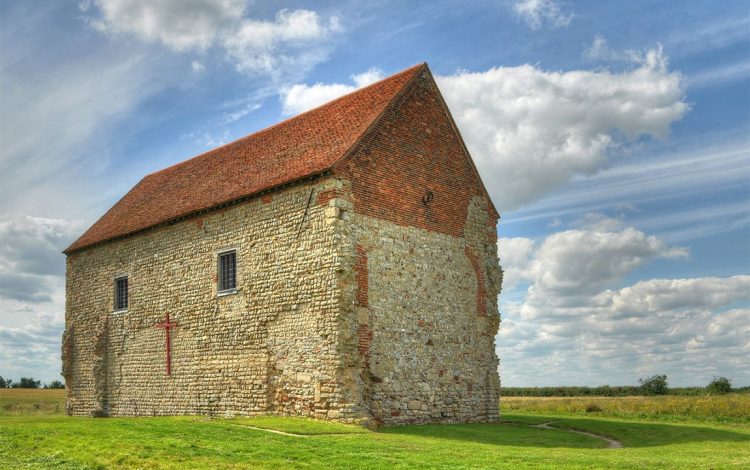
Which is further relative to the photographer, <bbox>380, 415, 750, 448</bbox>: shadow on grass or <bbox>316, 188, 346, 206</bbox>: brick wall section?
<bbox>316, 188, 346, 206</bbox>: brick wall section

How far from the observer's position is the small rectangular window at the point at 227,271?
2441 centimetres

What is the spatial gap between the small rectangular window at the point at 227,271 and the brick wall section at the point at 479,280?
805 cm

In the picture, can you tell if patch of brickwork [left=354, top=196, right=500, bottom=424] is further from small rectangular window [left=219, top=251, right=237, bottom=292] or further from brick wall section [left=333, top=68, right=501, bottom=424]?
small rectangular window [left=219, top=251, right=237, bottom=292]

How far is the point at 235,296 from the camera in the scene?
78.5 ft

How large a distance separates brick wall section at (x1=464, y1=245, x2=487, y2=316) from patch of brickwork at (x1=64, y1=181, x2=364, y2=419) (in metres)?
6.50

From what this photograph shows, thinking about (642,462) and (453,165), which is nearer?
(642,462)

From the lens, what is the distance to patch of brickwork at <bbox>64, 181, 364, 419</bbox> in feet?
69.3

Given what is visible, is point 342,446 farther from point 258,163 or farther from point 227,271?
point 258,163

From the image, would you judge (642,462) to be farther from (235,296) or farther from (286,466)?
(235,296)

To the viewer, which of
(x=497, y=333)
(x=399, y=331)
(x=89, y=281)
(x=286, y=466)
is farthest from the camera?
(x=89, y=281)

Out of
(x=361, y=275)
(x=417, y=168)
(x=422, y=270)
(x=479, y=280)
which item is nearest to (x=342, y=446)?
(x=361, y=275)

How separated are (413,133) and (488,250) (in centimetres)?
532

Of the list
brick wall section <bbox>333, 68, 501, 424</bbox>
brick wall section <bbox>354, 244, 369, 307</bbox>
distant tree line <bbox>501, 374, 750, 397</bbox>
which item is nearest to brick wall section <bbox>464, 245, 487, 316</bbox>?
brick wall section <bbox>333, 68, 501, 424</bbox>

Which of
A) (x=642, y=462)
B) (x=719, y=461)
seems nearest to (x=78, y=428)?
(x=642, y=462)
